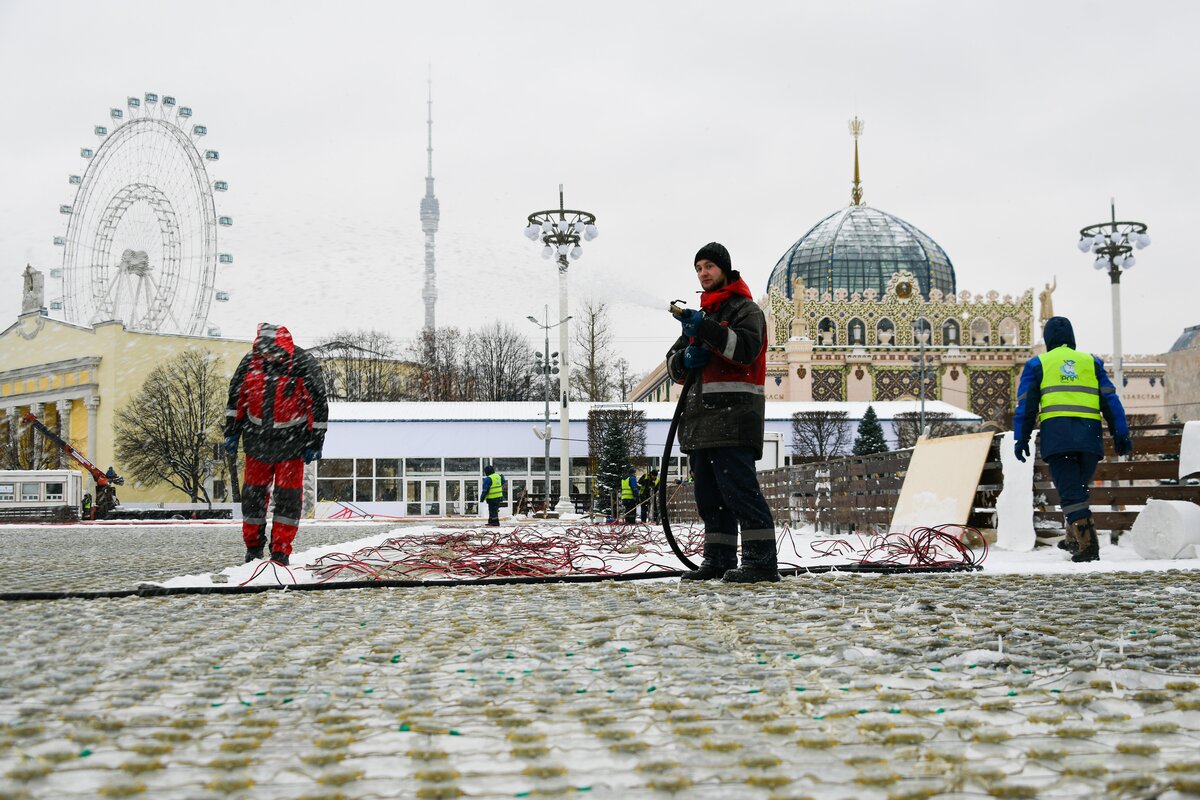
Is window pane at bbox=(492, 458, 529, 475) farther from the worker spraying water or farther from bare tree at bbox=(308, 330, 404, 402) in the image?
the worker spraying water

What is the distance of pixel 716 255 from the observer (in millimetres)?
6195

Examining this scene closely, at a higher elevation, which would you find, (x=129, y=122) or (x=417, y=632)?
(x=129, y=122)

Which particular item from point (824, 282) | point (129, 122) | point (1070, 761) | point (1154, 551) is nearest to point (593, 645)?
point (1070, 761)

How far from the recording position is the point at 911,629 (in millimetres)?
3758

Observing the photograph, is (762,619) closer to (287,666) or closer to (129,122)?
(287,666)

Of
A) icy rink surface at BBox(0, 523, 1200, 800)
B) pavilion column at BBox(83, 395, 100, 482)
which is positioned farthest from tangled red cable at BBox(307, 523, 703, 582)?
pavilion column at BBox(83, 395, 100, 482)

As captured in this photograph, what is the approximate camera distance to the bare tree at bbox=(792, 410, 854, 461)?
4466cm

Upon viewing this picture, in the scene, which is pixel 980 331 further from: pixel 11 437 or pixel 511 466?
pixel 11 437

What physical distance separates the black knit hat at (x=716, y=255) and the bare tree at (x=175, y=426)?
4673 cm

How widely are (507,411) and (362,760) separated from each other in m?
41.3

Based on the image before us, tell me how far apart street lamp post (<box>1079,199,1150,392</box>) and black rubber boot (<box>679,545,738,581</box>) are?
83.6 ft

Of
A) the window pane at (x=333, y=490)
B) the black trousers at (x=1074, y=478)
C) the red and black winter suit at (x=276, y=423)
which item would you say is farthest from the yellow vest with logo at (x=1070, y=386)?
the window pane at (x=333, y=490)

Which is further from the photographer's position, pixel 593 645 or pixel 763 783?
pixel 593 645

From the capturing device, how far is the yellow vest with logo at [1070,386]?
25.0 feet
